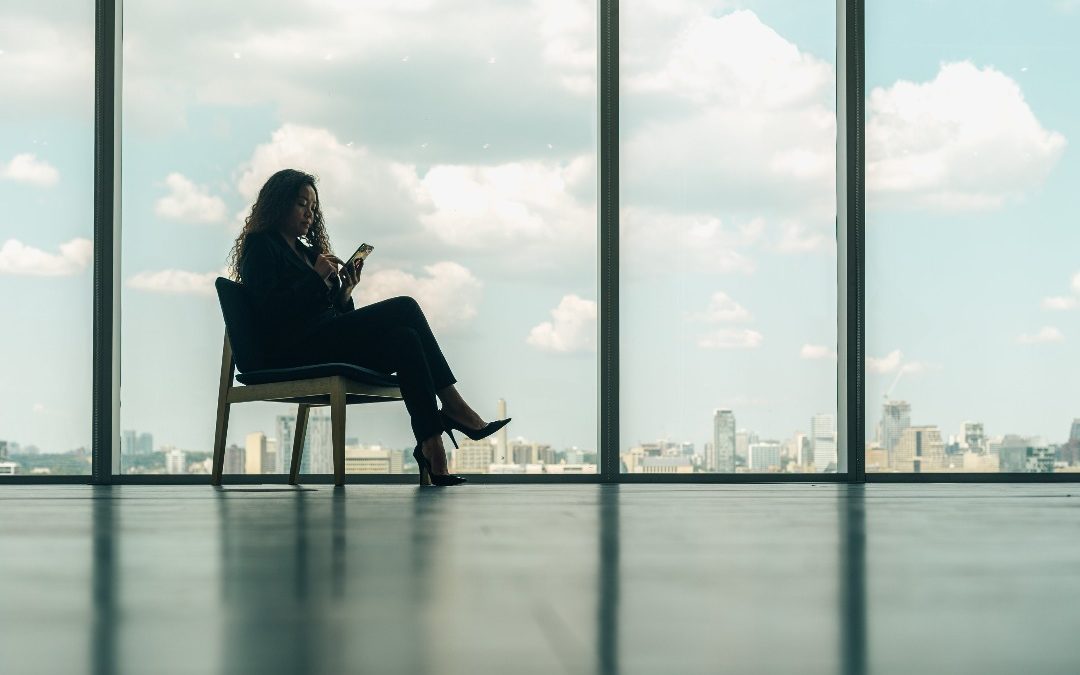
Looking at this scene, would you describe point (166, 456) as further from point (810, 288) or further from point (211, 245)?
point (810, 288)

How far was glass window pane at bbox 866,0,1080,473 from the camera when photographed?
16.6 ft

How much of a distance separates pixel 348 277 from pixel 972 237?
271cm

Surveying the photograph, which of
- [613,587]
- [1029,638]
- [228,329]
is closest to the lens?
[1029,638]

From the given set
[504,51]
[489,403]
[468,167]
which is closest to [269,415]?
[489,403]

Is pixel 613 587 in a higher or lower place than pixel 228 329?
lower

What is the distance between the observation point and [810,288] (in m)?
5.06

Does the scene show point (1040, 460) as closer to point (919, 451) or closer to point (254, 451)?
point (919, 451)

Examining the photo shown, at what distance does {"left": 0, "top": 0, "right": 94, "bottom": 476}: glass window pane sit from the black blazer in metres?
1.43

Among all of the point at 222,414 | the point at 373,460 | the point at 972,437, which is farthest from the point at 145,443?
the point at 972,437

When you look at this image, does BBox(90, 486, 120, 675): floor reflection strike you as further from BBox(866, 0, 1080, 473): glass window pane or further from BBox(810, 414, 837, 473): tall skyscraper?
BBox(866, 0, 1080, 473): glass window pane

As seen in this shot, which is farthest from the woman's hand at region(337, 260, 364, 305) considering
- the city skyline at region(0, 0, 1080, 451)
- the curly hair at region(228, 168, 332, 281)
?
the city skyline at region(0, 0, 1080, 451)

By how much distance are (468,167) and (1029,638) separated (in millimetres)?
4475

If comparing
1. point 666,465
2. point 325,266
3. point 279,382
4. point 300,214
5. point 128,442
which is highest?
point 300,214

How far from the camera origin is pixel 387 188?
16.4ft
